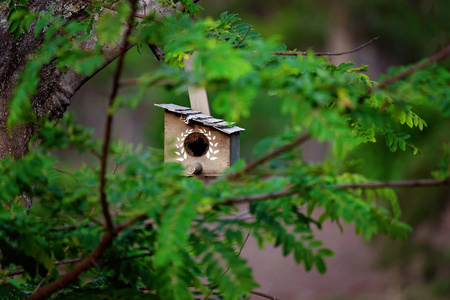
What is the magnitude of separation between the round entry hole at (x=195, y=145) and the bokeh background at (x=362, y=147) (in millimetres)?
122

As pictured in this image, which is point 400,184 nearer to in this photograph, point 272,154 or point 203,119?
point 272,154

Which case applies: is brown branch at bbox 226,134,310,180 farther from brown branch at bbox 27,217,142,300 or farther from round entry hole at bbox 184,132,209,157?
round entry hole at bbox 184,132,209,157

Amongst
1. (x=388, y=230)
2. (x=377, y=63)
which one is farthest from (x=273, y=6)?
(x=388, y=230)

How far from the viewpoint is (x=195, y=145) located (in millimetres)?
2424

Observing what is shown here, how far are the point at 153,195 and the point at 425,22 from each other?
8079mm

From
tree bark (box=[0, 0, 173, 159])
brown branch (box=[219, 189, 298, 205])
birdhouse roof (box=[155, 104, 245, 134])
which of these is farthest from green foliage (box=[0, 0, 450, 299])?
birdhouse roof (box=[155, 104, 245, 134])

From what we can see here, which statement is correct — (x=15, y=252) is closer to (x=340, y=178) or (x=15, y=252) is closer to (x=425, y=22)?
(x=340, y=178)

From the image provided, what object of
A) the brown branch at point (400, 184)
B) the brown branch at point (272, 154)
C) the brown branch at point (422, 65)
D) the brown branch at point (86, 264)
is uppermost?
the brown branch at point (422, 65)

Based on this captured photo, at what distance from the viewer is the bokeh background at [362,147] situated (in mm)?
5824

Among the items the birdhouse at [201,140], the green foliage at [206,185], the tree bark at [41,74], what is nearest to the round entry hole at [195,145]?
the birdhouse at [201,140]

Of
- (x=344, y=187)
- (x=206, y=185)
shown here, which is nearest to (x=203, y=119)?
(x=206, y=185)

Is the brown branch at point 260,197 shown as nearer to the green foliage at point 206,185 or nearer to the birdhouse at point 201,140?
the green foliage at point 206,185

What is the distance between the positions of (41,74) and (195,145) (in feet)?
2.25

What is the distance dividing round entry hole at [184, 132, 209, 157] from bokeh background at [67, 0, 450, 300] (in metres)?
0.12
